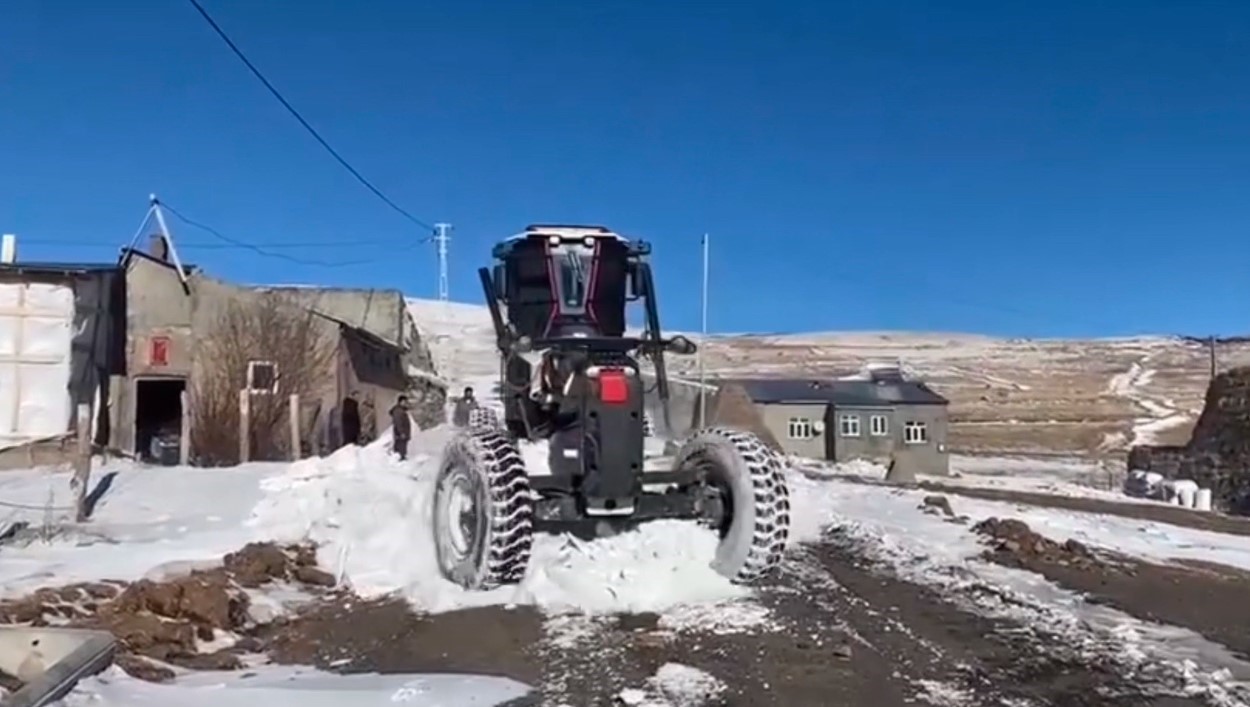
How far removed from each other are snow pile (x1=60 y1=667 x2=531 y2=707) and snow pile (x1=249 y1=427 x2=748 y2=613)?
2.12m

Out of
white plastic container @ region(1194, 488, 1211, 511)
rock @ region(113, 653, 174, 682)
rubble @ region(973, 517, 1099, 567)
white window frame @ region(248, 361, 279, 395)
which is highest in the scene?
white window frame @ region(248, 361, 279, 395)

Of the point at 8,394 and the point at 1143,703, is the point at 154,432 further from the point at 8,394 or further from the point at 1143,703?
the point at 1143,703

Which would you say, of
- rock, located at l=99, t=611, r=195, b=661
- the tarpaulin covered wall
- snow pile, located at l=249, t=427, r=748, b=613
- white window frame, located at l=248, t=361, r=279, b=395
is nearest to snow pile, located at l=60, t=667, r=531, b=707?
rock, located at l=99, t=611, r=195, b=661

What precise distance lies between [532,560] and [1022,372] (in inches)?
4381

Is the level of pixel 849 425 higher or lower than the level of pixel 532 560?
higher

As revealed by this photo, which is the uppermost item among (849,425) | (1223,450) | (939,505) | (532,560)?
(849,425)

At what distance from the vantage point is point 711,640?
24.8 ft

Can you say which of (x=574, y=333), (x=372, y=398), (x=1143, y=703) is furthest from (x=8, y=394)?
(x=1143, y=703)

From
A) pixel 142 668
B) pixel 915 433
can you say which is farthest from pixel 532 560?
pixel 915 433

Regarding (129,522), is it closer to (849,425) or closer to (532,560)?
(532,560)

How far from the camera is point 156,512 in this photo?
1412 cm

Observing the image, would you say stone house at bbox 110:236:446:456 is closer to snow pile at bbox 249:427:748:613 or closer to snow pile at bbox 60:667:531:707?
snow pile at bbox 249:427:748:613

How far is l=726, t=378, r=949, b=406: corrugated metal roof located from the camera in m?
61.2

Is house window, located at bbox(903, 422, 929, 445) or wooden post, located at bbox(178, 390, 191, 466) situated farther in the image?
house window, located at bbox(903, 422, 929, 445)
